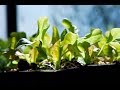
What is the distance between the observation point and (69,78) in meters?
0.45

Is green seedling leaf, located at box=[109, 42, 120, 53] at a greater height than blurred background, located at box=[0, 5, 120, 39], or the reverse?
blurred background, located at box=[0, 5, 120, 39]

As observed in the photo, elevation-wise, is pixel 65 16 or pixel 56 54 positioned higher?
pixel 65 16

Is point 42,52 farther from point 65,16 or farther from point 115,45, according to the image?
point 65,16

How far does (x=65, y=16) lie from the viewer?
828 mm

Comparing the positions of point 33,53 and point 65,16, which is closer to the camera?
point 33,53

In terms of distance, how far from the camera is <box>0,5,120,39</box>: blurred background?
0.75 metres

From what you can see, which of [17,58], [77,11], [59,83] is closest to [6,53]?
[17,58]

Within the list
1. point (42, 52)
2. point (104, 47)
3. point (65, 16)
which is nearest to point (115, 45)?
point (104, 47)

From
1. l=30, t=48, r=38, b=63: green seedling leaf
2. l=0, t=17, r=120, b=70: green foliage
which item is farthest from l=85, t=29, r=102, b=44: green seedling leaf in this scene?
l=30, t=48, r=38, b=63: green seedling leaf

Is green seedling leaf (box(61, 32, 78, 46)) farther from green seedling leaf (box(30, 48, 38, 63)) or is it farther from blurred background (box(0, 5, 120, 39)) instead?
blurred background (box(0, 5, 120, 39))

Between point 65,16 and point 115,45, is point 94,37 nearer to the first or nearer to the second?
point 115,45
